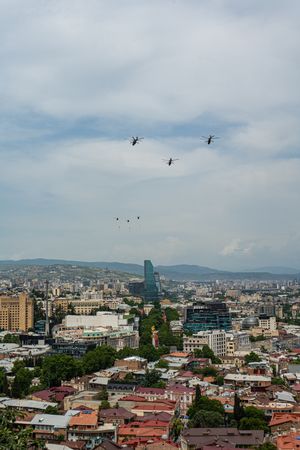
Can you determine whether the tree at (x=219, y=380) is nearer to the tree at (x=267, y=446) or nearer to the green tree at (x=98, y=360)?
the green tree at (x=98, y=360)

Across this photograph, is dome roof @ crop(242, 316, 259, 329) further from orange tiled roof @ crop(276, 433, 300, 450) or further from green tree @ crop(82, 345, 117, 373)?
orange tiled roof @ crop(276, 433, 300, 450)

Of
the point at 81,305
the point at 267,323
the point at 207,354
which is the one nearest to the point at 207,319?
the point at 267,323

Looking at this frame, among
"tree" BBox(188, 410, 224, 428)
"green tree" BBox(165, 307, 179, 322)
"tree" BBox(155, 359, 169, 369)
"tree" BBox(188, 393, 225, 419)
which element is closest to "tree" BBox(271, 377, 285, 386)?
"tree" BBox(155, 359, 169, 369)

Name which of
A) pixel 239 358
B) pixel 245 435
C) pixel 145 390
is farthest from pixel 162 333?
pixel 245 435

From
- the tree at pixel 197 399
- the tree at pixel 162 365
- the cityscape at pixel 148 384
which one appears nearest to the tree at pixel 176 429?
the cityscape at pixel 148 384

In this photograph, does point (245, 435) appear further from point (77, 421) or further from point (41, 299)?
point (41, 299)
